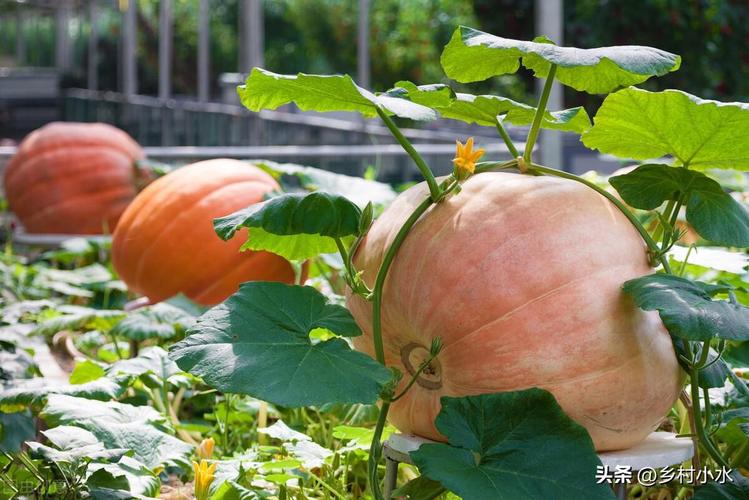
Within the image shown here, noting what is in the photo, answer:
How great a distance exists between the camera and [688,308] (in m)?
1.15

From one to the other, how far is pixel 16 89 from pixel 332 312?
54.6 feet

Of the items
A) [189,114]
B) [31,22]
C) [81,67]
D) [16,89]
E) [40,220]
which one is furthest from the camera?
[31,22]

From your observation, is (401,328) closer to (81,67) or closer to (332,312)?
(332,312)

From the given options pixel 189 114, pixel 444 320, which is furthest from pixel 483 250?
pixel 189 114

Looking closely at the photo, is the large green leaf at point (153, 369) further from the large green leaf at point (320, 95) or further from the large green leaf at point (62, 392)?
the large green leaf at point (320, 95)

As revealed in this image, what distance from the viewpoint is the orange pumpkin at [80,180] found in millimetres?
4590

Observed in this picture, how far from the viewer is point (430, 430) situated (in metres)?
1.35

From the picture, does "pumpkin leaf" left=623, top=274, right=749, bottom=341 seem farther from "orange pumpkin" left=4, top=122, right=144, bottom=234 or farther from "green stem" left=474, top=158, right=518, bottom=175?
"orange pumpkin" left=4, top=122, right=144, bottom=234

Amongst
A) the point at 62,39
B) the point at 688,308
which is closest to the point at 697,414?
the point at 688,308

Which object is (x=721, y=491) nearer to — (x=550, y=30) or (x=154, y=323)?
(x=154, y=323)

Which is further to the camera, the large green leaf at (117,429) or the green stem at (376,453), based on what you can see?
the large green leaf at (117,429)

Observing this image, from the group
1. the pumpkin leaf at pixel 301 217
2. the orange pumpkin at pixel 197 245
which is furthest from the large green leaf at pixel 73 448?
the orange pumpkin at pixel 197 245

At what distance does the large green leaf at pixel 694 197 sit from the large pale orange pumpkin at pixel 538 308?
0.28 feet

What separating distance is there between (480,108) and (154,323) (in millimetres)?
918
